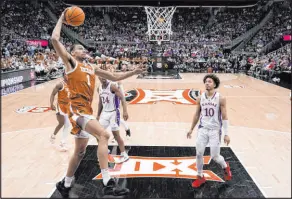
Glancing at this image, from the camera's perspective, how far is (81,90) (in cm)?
397

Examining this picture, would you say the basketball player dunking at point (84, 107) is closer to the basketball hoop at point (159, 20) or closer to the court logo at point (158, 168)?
the court logo at point (158, 168)

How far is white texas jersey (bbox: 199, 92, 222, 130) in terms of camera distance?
171 inches

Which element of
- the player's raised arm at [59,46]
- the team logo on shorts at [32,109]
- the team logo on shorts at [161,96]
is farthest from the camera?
the team logo on shorts at [161,96]

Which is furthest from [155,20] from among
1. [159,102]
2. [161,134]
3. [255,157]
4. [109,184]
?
[109,184]

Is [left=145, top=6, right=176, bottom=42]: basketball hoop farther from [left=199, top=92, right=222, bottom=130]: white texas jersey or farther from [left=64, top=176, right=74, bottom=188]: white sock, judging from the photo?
[left=64, top=176, right=74, bottom=188]: white sock

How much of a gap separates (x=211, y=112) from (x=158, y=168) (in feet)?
4.83

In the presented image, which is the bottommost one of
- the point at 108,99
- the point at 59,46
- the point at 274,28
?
the point at 108,99

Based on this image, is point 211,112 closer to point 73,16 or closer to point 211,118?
point 211,118

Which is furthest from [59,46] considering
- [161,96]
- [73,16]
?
[161,96]

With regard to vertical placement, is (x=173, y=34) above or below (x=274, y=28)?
below

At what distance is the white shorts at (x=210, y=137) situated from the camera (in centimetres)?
432

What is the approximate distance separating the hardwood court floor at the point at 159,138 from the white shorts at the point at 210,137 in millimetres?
837

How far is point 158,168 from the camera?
5301 mm

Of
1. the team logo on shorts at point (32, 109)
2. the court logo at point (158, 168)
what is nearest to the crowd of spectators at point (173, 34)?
the team logo on shorts at point (32, 109)
